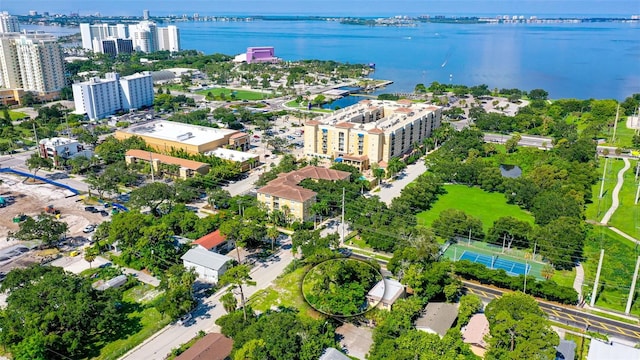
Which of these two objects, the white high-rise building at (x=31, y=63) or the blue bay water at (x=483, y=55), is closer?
the white high-rise building at (x=31, y=63)

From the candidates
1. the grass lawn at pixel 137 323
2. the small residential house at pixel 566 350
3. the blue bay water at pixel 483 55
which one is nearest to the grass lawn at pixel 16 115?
the grass lawn at pixel 137 323

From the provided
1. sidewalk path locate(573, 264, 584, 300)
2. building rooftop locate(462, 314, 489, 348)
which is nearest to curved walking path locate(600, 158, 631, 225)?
sidewalk path locate(573, 264, 584, 300)

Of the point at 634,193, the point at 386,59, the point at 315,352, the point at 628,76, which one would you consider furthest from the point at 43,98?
the point at 628,76

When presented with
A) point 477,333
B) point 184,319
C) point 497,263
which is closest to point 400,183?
point 497,263

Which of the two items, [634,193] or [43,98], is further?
[43,98]

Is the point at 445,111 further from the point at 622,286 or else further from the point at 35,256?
the point at 35,256

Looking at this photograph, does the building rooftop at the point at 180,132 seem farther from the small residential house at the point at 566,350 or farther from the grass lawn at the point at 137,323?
the small residential house at the point at 566,350

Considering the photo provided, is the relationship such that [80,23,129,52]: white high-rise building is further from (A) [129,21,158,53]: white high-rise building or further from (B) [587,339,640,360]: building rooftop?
(B) [587,339,640,360]: building rooftop
